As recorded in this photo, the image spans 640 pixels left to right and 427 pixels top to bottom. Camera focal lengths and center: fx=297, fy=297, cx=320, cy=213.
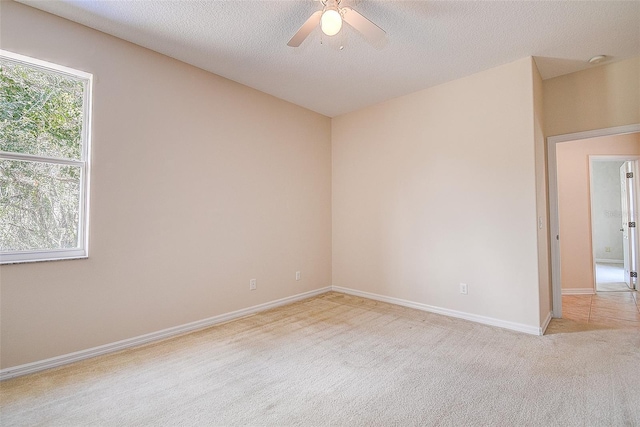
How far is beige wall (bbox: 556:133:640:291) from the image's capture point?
432 cm

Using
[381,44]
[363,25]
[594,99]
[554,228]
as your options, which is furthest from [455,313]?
[363,25]

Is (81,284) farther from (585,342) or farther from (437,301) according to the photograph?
(585,342)

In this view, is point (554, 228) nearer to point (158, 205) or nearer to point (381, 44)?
point (381, 44)

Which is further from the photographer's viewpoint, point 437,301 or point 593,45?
point 437,301

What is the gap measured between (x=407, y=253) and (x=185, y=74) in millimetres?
3271

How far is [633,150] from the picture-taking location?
171 inches

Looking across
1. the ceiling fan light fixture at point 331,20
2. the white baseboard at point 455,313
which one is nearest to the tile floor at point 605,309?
the white baseboard at point 455,313

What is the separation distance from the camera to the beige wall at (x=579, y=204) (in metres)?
4.32

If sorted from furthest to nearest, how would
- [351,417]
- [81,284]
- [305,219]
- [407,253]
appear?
1. [305,219]
2. [407,253]
3. [81,284]
4. [351,417]

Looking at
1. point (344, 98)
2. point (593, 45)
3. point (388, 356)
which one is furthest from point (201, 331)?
point (593, 45)

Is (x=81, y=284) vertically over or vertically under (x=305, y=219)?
under

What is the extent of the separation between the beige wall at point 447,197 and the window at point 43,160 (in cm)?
317

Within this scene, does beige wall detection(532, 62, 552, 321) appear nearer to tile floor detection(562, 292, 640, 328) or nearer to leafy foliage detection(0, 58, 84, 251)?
tile floor detection(562, 292, 640, 328)

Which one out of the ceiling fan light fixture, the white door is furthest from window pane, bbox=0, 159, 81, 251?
the white door
